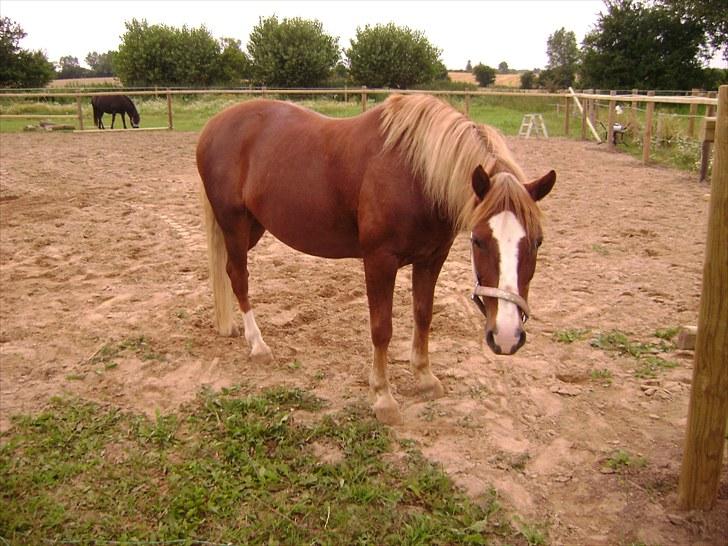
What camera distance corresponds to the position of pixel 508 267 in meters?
2.00

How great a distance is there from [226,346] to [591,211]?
5180 mm

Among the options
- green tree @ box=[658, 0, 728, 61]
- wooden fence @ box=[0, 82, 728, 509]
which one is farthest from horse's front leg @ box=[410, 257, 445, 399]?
green tree @ box=[658, 0, 728, 61]

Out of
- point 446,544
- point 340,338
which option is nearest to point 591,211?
point 340,338

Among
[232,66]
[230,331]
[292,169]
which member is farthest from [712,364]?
[232,66]

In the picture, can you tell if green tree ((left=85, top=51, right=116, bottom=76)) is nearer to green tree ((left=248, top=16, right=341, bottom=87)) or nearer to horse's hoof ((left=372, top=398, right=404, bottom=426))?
green tree ((left=248, top=16, right=341, bottom=87))

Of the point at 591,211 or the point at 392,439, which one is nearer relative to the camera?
the point at 392,439

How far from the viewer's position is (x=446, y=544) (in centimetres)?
189

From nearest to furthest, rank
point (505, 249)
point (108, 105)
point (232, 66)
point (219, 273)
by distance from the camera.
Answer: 1. point (505, 249)
2. point (219, 273)
3. point (108, 105)
4. point (232, 66)

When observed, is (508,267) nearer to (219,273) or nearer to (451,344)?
(451,344)

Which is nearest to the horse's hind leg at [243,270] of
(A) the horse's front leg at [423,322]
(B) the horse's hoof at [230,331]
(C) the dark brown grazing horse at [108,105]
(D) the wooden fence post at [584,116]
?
(B) the horse's hoof at [230,331]

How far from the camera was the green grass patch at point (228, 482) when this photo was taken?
1.96m

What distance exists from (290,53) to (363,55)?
6.75m

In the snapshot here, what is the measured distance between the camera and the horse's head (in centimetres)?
200

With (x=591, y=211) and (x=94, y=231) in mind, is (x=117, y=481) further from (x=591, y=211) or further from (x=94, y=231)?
(x=591, y=211)
